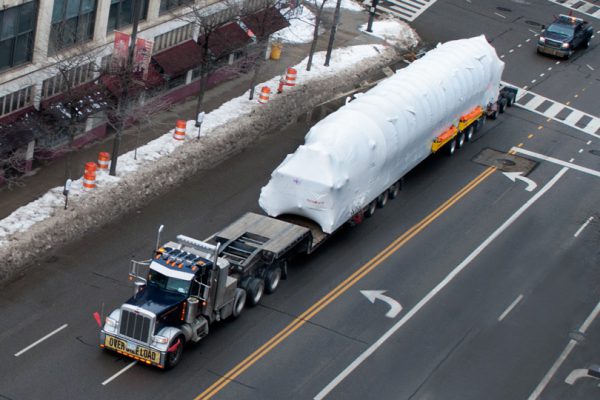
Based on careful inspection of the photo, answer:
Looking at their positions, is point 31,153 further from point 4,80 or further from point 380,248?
point 380,248

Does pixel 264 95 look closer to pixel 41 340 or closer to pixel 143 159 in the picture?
pixel 143 159

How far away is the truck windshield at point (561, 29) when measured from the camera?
68169mm

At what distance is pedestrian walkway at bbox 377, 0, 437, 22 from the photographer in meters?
71.9

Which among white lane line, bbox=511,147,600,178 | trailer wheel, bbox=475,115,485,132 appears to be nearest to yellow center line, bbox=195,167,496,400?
white lane line, bbox=511,147,600,178

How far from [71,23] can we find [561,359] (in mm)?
22973

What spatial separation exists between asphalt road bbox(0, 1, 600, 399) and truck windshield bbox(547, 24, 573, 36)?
1666cm

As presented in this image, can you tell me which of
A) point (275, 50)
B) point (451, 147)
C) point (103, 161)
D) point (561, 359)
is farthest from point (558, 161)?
point (103, 161)

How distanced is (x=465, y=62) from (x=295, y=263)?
50.2 ft

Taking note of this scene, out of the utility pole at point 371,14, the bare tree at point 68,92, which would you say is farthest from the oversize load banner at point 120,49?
the utility pole at point 371,14

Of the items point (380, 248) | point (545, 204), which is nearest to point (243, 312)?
A: point (380, 248)

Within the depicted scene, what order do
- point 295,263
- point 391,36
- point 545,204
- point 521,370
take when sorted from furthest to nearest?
point 391,36 < point 545,204 < point 295,263 < point 521,370

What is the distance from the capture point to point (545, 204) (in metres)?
48.8

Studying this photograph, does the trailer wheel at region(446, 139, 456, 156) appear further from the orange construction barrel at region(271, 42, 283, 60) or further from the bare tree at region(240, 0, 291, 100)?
the orange construction barrel at region(271, 42, 283, 60)

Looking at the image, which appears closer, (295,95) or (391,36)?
(295,95)
